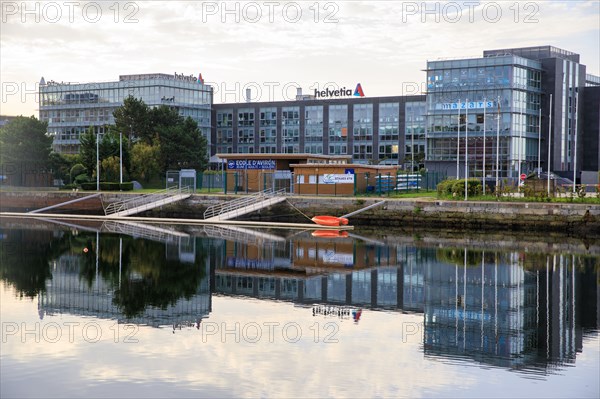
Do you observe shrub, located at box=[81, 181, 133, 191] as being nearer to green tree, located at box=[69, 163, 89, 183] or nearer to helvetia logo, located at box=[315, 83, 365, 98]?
green tree, located at box=[69, 163, 89, 183]

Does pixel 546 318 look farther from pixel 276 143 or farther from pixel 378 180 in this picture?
pixel 276 143

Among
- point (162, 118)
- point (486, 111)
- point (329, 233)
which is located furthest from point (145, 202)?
point (486, 111)

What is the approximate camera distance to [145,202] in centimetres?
8306

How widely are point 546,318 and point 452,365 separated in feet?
28.0

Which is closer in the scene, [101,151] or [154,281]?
[154,281]

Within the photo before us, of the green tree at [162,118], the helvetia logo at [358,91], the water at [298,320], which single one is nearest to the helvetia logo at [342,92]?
the helvetia logo at [358,91]

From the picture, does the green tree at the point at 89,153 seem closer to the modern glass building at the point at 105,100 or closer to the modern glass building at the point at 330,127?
the modern glass building at the point at 105,100

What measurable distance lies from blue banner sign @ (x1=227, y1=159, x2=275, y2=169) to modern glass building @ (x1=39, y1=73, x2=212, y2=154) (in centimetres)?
5471

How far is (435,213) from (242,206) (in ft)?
61.3

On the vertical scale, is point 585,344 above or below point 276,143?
below

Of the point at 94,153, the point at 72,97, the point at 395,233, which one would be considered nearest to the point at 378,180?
the point at 395,233

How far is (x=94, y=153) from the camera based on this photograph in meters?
101

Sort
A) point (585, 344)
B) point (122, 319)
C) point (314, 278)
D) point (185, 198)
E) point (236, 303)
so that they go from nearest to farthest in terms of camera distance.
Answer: point (585, 344), point (122, 319), point (236, 303), point (314, 278), point (185, 198)

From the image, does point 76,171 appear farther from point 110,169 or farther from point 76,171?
point 110,169
